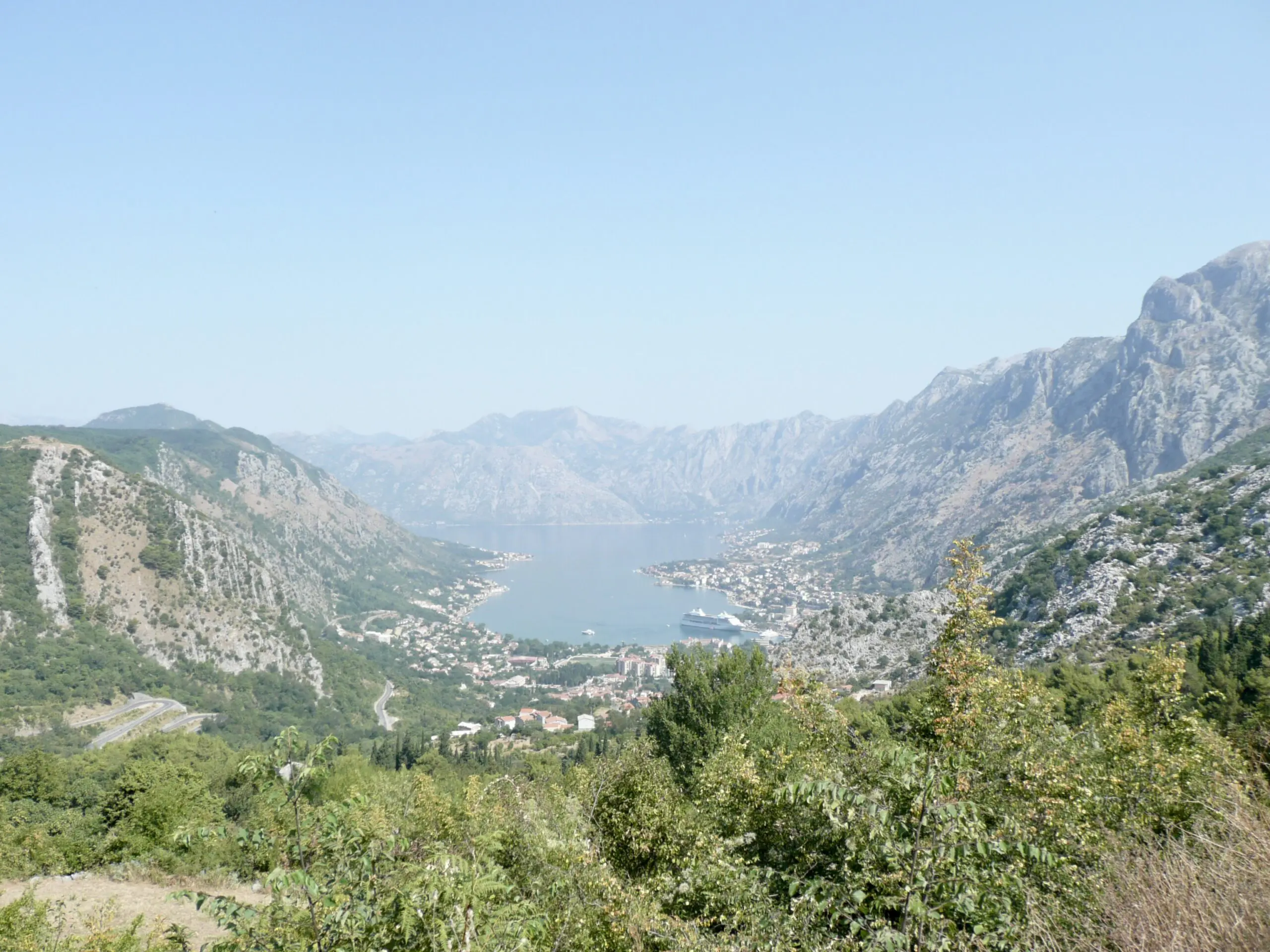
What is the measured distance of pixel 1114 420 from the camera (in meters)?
145

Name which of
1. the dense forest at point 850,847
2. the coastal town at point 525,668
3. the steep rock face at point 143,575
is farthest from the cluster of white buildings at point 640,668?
the dense forest at point 850,847

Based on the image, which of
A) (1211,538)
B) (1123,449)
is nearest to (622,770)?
(1211,538)

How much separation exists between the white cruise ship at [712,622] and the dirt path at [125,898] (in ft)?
420

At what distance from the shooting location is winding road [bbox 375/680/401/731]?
8484 cm

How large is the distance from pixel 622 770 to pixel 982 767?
9.75 meters

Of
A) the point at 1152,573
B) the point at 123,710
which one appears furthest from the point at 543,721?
the point at 1152,573

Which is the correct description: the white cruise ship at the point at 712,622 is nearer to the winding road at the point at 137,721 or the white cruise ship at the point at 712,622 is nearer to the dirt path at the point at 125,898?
the winding road at the point at 137,721

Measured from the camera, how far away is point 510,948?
5383 mm

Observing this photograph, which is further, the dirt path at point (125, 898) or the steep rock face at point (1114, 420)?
the steep rock face at point (1114, 420)

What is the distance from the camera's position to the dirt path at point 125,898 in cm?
1369

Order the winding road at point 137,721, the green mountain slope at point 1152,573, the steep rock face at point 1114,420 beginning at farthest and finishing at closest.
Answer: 1. the steep rock face at point 1114,420
2. the winding road at point 137,721
3. the green mountain slope at point 1152,573

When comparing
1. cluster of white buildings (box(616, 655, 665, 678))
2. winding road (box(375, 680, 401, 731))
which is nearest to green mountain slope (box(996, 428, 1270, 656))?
cluster of white buildings (box(616, 655, 665, 678))

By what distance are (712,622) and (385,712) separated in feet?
250

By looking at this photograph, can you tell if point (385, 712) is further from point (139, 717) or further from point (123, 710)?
point (123, 710)
